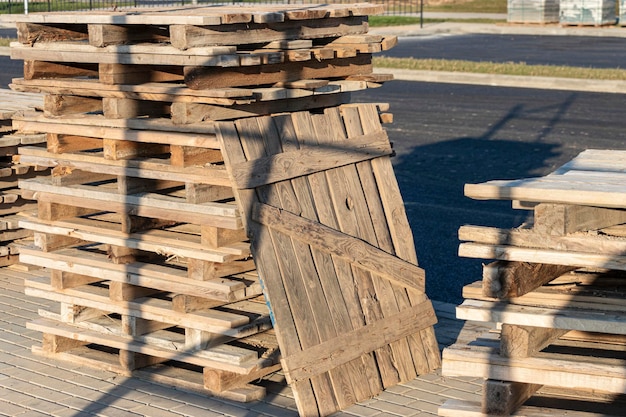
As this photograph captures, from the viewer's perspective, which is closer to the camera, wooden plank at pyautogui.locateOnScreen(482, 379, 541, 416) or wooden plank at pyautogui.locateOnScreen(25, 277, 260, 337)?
wooden plank at pyautogui.locateOnScreen(482, 379, 541, 416)

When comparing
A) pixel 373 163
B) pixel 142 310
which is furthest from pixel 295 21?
pixel 142 310

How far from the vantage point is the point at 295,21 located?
7.30m

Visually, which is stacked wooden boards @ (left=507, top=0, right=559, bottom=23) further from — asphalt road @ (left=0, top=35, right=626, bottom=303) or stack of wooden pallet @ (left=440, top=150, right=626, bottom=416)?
stack of wooden pallet @ (left=440, top=150, right=626, bottom=416)

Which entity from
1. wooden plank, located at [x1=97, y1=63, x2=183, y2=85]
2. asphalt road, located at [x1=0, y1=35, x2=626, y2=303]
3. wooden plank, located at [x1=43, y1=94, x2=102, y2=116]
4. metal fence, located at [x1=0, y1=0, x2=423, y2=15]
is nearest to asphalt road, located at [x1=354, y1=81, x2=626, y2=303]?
asphalt road, located at [x1=0, y1=35, x2=626, y2=303]

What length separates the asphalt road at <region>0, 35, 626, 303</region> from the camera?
1112 cm

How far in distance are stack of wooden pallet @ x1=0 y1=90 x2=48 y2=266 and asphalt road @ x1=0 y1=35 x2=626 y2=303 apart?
3.60 metres

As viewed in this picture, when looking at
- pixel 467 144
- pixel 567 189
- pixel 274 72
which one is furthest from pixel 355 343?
pixel 467 144

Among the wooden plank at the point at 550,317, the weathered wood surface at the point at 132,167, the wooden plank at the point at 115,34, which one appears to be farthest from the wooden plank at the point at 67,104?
the wooden plank at the point at 550,317

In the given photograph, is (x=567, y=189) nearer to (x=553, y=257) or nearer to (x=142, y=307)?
(x=553, y=257)

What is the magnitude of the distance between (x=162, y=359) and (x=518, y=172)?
7503mm

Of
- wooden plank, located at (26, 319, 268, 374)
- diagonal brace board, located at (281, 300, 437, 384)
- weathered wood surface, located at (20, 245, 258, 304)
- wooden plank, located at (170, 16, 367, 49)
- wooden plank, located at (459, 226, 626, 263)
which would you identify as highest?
wooden plank, located at (170, 16, 367, 49)

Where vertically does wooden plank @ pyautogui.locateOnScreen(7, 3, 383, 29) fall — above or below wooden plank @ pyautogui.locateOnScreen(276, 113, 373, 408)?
above

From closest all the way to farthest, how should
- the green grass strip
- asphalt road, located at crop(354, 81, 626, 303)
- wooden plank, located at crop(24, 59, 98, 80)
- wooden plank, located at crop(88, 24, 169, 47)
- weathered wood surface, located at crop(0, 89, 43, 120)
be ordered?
wooden plank, located at crop(88, 24, 169, 47), wooden plank, located at crop(24, 59, 98, 80), weathered wood surface, located at crop(0, 89, 43, 120), asphalt road, located at crop(354, 81, 626, 303), the green grass strip

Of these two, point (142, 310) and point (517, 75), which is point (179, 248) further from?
point (517, 75)
